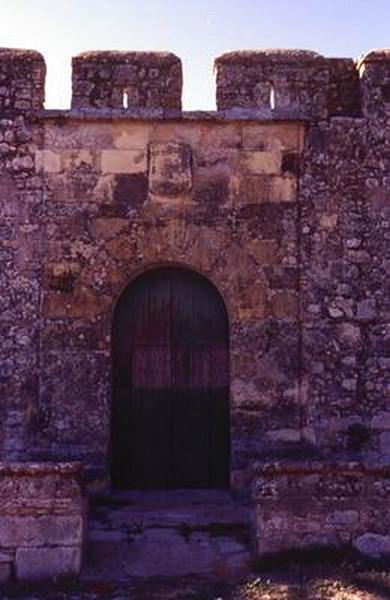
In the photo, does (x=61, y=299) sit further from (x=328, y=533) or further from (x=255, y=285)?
(x=328, y=533)

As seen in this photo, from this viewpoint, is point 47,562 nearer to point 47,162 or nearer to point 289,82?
point 47,162

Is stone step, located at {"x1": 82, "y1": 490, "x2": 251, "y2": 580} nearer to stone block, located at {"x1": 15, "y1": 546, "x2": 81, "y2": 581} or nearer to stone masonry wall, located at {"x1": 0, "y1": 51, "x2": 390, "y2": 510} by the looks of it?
stone block, located at {"x1": 15, "y1": 546, "x2": 81, "y2": 581}

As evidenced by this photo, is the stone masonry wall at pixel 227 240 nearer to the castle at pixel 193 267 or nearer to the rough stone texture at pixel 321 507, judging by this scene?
the castle at pixel 193 267

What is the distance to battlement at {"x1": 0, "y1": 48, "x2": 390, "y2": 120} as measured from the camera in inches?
294

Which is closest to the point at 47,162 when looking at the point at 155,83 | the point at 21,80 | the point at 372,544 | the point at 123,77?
the point at 21,80

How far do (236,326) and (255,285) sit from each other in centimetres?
44

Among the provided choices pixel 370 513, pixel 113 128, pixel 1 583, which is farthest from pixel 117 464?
pixel 113 128

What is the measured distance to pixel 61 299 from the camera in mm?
7297

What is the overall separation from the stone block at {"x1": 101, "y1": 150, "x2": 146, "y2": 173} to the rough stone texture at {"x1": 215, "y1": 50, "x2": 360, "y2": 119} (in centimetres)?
96

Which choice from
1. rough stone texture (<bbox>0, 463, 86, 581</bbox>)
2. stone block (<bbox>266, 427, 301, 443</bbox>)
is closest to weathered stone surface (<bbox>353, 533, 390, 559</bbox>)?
stone block (<bbox>266, 427, 301, 443</bbox>)

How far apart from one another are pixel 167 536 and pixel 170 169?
11.3ft

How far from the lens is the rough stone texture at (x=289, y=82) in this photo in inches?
295

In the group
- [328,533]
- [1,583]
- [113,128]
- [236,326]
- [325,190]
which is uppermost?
[113,128]

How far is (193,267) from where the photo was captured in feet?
24.2
